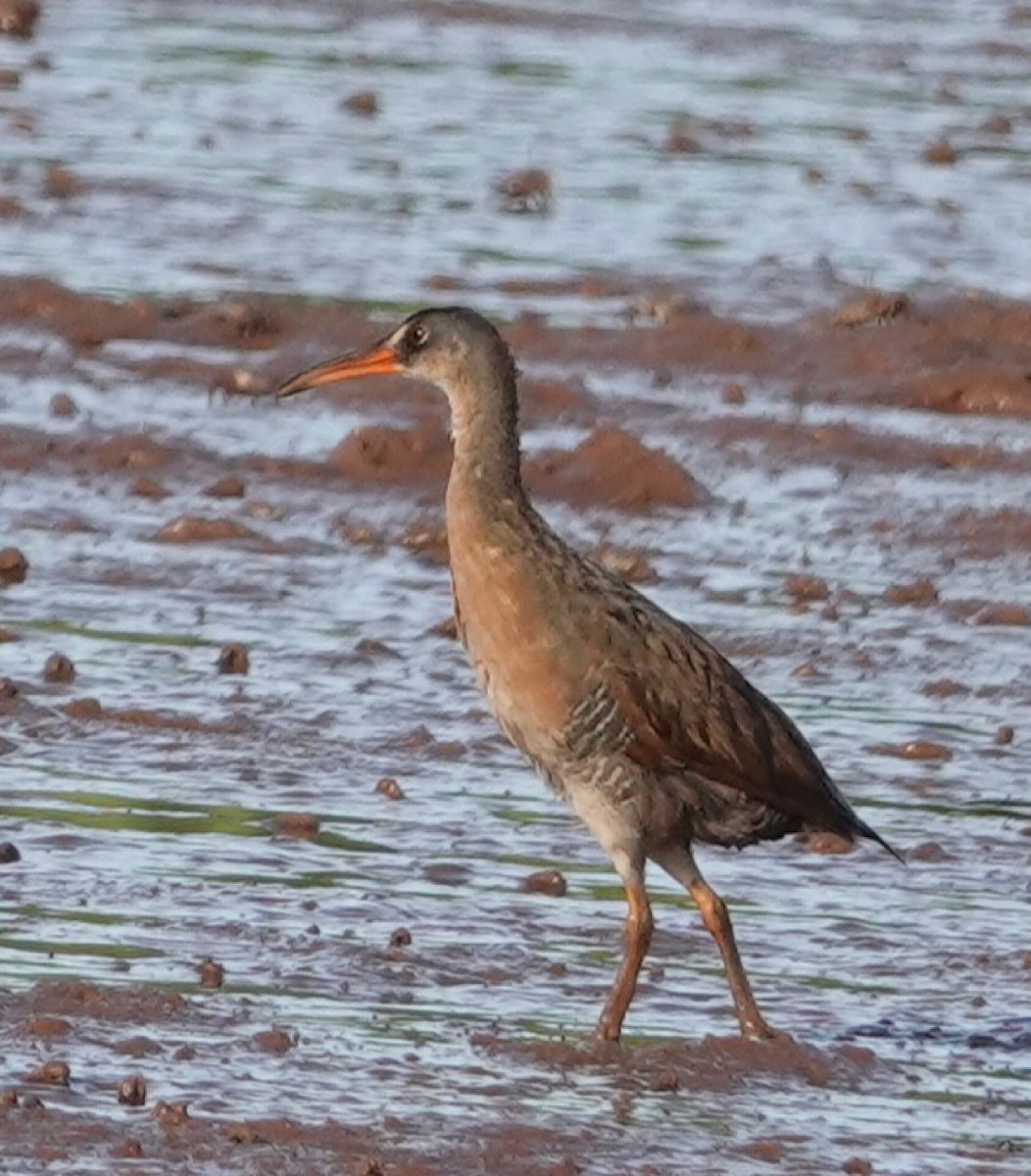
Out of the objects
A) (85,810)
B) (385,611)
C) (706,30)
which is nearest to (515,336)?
(385,611)

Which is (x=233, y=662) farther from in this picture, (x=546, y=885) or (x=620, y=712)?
(x=620, y=712)

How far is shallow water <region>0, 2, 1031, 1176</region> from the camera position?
8883mm

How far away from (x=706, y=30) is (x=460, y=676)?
54.6 ft

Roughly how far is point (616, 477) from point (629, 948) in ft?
19.1

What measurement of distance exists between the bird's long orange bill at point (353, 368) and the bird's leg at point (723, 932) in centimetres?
133

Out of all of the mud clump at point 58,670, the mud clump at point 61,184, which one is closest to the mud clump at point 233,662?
the mud clump at point 58,670

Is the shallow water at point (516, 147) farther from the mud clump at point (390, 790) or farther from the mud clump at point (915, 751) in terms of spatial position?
the mud clump at point (390, 790)

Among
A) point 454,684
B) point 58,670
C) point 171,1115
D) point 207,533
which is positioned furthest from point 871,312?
point 171,1115

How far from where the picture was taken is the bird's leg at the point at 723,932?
29.9 ft

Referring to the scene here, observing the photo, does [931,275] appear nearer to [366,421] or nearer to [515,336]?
[515,336]

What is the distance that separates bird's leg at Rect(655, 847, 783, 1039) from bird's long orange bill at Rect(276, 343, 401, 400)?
133cm

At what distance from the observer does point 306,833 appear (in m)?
10.6

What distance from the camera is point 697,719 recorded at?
9250mm

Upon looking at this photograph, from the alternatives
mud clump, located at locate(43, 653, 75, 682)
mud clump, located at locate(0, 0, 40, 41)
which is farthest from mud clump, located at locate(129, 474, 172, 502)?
mud clump, located at locate(0, 0, 40, 41)
